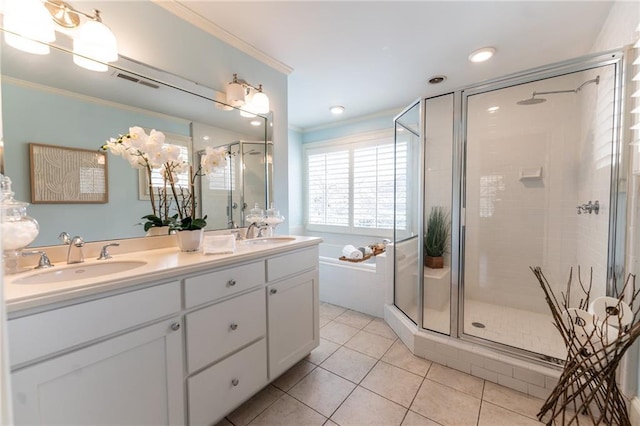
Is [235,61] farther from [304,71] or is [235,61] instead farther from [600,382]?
[600,382]

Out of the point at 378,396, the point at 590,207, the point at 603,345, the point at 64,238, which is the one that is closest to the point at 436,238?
the point at 590,207

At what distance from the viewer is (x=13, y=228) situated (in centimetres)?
101

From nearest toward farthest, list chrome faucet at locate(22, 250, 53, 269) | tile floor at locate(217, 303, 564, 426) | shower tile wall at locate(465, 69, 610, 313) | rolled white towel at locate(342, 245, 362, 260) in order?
chrome faucet at locate(22, 250, 53, 269), tile floor at locate(217, 303, 564, 426), shower tile wall at locate(465, 69, 610, 313), rolled white towel at locate(342, 245, 362, 260)

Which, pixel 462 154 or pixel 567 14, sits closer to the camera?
pixel 567 14

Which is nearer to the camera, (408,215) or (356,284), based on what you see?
(408,215)

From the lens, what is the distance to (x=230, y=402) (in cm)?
132

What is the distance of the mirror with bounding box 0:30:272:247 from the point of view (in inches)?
45.0

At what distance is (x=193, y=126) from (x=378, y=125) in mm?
2351

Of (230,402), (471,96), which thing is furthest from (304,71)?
(230,402)

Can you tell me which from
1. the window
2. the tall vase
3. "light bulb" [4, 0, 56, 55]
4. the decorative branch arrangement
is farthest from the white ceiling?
the decorative branch arrangement

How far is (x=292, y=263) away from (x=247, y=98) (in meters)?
→ 1.33

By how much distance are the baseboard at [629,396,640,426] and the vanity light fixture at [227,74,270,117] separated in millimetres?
2758

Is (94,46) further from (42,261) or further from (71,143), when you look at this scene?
(42,261)

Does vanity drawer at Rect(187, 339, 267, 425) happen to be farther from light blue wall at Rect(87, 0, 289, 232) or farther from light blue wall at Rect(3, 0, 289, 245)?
light blue wall at Rect(87, 0, 289, 232)
